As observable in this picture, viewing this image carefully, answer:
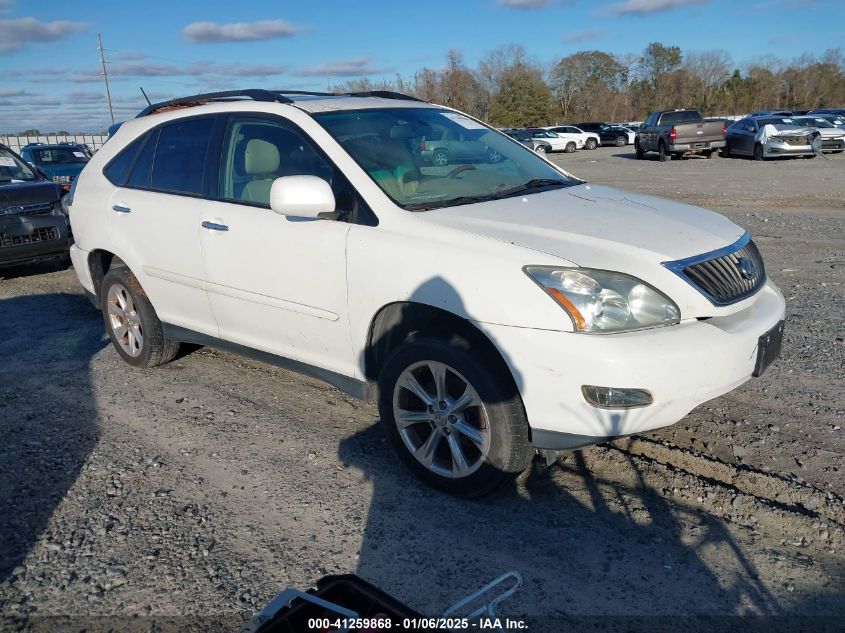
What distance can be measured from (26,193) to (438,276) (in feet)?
25.6

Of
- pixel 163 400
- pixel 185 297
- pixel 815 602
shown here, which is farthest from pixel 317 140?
pixel 815 602

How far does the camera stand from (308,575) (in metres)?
2.98

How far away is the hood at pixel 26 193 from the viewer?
8.88m

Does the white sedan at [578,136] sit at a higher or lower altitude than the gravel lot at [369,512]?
higher

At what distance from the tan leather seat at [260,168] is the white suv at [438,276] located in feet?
0.04

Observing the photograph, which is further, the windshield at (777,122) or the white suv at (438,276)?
the windshield at (777,122)

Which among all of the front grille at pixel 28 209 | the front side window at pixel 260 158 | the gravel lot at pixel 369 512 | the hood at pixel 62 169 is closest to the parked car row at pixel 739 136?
the hood at pixel 62 169

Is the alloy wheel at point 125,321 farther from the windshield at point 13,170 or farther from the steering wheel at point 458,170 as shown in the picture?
the windshield at point 13,170

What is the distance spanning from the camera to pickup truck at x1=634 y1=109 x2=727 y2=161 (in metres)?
26.4

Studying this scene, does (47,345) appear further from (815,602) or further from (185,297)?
(815,602)

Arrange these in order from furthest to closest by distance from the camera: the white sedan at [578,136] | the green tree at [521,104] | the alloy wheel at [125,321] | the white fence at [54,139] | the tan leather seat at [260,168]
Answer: the green tree at [521,104]
the white fence at [54,139]
the white sedan at [578,136]
the alloy wheel at [125,321]
the tan leather seat at [260,168]

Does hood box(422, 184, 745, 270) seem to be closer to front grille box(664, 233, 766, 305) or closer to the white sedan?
front grille box(664, 233, 766, 305)

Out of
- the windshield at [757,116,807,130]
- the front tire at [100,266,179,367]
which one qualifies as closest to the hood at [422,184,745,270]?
the front tire at [100,266,179,367]

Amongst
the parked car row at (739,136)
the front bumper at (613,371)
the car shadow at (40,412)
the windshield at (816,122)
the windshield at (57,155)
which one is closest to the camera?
the front bumper at (613,371)
